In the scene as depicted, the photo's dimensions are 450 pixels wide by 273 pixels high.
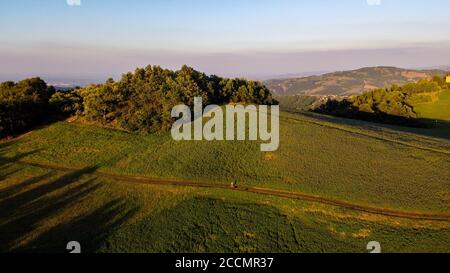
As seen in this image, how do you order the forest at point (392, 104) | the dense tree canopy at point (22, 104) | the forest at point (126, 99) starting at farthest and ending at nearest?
1. the forest at point (392, 104)
2. the dense tree canopy at point (22, 104)
3. the forest at point (126, 99)

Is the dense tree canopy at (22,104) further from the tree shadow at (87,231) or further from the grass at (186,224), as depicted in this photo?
the tree shadow at (87,231)

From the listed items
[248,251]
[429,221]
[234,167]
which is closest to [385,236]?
[429,221]

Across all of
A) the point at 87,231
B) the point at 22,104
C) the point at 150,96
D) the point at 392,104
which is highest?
the point at 150,96

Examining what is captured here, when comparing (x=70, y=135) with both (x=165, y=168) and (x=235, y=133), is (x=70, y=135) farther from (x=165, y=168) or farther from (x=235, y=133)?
(x=235, y=133)

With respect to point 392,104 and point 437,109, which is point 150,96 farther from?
point 437,109

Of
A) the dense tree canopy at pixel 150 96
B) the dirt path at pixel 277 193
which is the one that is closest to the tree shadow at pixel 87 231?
the dirt path at pixel 277 193

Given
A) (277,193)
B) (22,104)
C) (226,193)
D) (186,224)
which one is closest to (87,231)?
(186,224)
